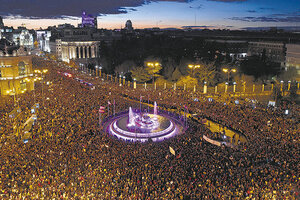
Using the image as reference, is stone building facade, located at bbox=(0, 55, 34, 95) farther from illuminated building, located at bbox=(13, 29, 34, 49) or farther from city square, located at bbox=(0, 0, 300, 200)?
illuminated building, located at bbox=(13, 29, 34, 49)

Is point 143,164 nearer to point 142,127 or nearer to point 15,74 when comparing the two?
point 142,127

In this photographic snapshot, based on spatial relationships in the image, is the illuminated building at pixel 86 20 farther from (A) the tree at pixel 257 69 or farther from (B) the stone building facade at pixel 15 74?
(A) the tree at pixel 257 69

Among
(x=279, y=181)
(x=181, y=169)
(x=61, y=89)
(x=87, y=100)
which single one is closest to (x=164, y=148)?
(x=181, y=169)

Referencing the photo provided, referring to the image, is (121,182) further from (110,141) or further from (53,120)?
(53,120)

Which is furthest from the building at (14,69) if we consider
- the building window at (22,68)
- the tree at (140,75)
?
the tree at (140,75)

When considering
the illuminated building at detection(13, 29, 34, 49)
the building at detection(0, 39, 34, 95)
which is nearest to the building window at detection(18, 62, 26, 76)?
the building at detection(0, 39, 34, 95)
